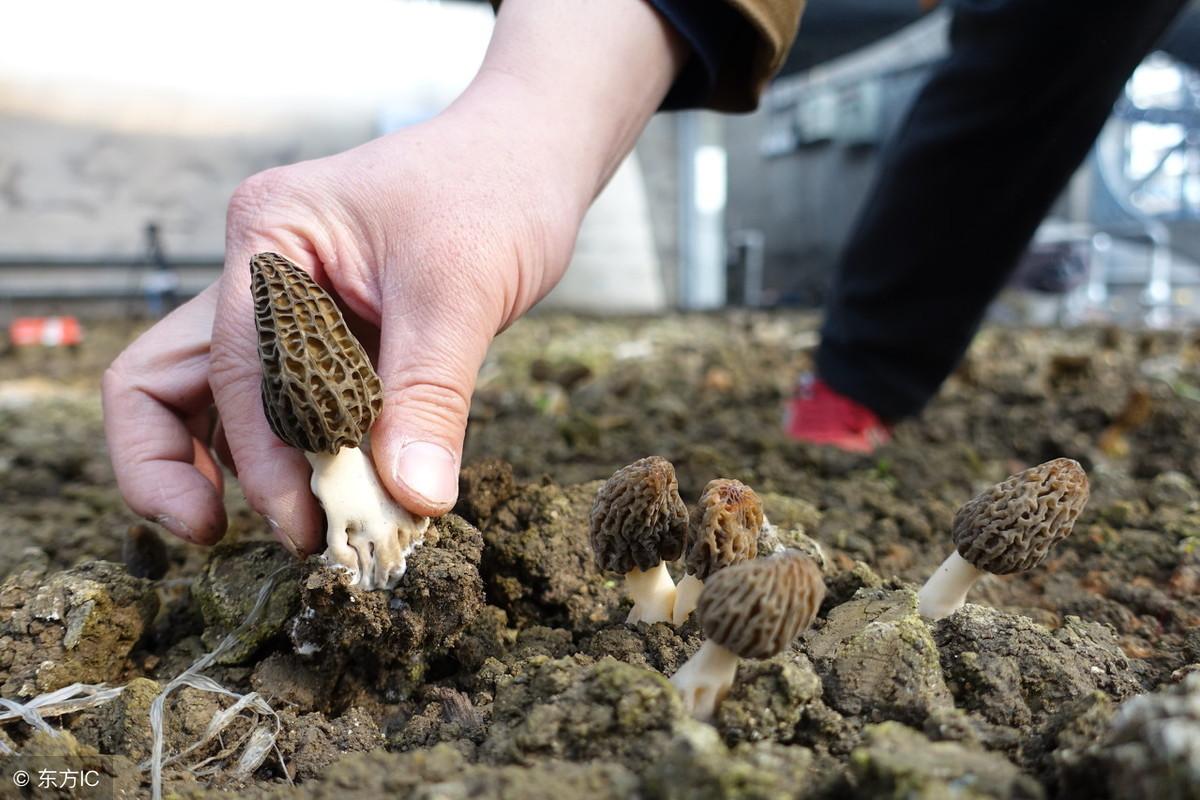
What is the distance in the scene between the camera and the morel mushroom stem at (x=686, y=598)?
48.0 inches

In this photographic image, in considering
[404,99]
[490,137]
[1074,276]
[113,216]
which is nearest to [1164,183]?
[1074,276]

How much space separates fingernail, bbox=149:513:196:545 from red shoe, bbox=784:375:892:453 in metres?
1.84

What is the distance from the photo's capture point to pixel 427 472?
1.19 m

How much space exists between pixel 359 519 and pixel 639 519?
0.38m

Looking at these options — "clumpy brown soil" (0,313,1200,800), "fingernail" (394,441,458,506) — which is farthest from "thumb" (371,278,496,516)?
"clumpy brown soil" (0,313,1200,800)

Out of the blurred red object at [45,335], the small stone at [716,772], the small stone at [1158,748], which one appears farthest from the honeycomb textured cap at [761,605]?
the blurred red object at [45,335]

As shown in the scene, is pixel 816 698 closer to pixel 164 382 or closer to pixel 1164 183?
pixel 164 382

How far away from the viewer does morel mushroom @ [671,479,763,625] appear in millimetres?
1139

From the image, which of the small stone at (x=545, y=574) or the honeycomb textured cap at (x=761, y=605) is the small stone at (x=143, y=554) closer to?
the small stone at (x=545, y=574)

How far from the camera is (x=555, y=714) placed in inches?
37.7

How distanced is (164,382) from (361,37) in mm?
7015

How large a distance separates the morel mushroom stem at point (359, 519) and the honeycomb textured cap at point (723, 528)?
1.32ft

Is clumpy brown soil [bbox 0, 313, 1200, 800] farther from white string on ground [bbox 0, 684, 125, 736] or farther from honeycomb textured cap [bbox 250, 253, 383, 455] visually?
honeycomb textured cap [bbox 250, 253, 383, 455]

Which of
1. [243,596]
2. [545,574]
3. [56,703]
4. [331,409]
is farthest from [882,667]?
[56,703]
